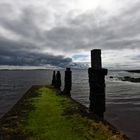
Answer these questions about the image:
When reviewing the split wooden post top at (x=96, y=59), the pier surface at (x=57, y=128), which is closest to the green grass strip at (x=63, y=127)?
the pier surface at (x=57, y=128)

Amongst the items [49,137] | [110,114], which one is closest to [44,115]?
[49,137]

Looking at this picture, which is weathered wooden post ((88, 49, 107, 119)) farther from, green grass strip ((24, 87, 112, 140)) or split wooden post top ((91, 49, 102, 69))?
green grass strip ((24, 87, 112, 140))

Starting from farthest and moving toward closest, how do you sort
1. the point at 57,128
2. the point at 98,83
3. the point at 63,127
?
the point at 98,83
the point at 63,127
the point at 57,128

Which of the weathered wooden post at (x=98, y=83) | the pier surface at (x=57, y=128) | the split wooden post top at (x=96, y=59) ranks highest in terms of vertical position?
the split wooden post top at (x=96, y=59)

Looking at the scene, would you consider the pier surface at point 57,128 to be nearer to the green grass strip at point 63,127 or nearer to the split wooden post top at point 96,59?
the green grass strip at point 63,127

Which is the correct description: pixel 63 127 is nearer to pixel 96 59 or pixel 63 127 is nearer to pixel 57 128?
pixel 57 128

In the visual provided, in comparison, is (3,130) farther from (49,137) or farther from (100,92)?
(100,92)

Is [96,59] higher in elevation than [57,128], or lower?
higher

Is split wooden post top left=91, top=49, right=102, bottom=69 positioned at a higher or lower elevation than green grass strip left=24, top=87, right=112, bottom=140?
higher

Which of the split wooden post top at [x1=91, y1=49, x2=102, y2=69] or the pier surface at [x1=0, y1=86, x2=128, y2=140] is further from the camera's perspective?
the split wooden post top at [x1=91, y1=49, x2=102, y2=69]

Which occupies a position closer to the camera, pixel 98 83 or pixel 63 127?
pixel 63 127

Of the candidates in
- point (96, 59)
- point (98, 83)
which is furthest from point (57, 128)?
point (96, 59)

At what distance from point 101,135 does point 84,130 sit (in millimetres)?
774

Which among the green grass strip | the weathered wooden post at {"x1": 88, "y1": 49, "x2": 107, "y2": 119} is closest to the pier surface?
the green grass strip
